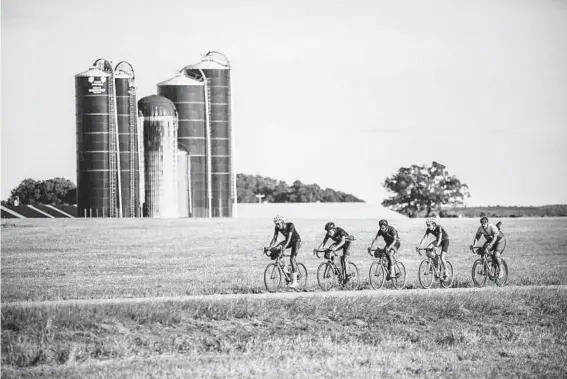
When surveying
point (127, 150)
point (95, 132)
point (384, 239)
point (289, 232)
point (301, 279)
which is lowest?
point (301, 279)

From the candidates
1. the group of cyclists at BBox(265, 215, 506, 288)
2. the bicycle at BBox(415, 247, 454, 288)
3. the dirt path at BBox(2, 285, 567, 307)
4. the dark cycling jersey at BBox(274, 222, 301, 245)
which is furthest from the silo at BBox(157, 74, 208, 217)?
the dark cycling jersey at BBox(274, 222, 301, 245)

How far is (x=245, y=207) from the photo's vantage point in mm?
129375

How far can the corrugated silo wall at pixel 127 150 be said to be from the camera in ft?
345

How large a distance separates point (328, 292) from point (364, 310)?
1552mm

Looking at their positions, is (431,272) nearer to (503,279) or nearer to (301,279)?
(503,279)

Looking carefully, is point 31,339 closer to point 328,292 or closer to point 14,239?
point 328,292

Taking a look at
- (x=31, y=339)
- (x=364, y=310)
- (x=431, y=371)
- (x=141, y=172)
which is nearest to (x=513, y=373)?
(x=431, y=371)

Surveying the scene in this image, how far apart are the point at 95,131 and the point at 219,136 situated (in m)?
12.1

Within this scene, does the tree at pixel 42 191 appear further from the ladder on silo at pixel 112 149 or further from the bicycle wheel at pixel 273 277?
the bicycle wheel at pixel 273 277

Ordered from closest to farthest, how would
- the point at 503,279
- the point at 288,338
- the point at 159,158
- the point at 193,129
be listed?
the point at 288,338 < the point at 503,279 < the point at 159,158 < the point at 193,129

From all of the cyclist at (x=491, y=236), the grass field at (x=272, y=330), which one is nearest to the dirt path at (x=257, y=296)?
the grass field at (x=272, y=330)

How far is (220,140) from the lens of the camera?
110875mm

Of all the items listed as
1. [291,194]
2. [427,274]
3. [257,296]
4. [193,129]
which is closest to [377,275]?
[427,274]

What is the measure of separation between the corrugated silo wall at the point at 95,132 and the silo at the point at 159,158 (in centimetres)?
350
